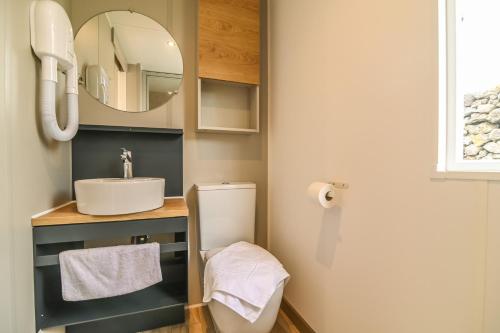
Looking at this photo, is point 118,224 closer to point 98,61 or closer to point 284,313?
point 98,61

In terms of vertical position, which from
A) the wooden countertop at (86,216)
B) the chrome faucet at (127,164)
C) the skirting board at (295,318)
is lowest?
the skirting board at (295,318)

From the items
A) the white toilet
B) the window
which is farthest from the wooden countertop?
the window

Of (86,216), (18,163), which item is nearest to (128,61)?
(18,163)

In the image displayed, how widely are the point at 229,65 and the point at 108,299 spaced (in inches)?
66.4

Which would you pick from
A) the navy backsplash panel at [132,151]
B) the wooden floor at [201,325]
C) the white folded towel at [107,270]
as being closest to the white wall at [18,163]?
the white folded towel at [107,270]

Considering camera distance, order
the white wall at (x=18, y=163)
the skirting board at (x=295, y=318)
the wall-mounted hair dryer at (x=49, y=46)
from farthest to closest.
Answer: the skirting board at (x=295, y=318) → the wall-mounted hair dryer at (x=49, y=46) → the white wall at (x=18, y=163)

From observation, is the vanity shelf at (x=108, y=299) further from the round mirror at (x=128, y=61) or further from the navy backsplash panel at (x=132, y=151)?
the round mirror at (x=128, y=61)

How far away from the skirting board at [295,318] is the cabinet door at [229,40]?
5.19ft

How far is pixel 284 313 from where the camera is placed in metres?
1.56

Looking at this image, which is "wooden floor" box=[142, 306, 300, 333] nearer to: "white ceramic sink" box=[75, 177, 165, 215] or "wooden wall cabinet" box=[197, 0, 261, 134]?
"white ceramic sink" box=[75, 177, 165, 215]

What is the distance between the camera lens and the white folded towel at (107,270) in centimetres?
105

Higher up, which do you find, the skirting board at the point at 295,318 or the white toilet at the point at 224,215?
the white toilet at the point at 224,215

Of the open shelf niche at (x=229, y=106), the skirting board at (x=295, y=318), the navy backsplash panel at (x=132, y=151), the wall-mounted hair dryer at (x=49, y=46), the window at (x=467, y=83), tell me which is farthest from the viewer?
the open shelf niche at (x=229, y=106)

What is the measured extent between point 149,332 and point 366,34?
1.97 meters
